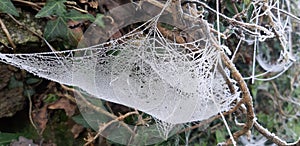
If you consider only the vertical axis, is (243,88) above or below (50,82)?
above

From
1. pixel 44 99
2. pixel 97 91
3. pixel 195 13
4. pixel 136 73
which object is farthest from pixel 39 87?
pixel 195 13

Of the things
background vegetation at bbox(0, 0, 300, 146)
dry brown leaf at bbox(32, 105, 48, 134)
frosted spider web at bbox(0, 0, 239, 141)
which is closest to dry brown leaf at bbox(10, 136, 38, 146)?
background vegetation at bbox(0, 0, 300, 146)

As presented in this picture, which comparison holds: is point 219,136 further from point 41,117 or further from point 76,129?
point 41,117

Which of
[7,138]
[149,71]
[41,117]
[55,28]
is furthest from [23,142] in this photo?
[149,71]

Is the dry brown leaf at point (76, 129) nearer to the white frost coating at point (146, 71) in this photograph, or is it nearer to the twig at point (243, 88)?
the white frost coating at point (146, 71)

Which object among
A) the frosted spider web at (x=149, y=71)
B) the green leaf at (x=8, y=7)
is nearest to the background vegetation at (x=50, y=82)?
the green leaf at (x=8, y=7)

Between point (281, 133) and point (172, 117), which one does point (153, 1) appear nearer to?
point (172, 117)
